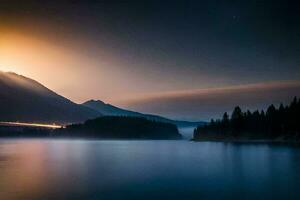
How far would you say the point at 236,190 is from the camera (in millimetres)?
41594

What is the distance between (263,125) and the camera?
16075cm

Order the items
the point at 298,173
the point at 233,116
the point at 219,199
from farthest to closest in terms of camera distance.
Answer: the point at 233,116 → the point at 298,173 → the point at 219,199

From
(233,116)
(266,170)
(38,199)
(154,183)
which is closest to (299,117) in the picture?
(233,116)

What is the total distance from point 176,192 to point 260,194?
776 centimetres

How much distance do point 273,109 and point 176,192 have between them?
A: 130 meters

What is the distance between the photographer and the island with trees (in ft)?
484

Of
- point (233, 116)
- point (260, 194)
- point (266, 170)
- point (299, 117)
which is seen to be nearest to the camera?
point (260, 194)

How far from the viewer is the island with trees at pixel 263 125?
14738cm

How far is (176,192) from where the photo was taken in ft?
132

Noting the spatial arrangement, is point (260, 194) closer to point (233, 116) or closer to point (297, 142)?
point (297, 142)

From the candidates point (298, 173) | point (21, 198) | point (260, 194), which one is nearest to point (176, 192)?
point (260, 194)

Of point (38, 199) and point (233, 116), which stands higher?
Answer: point (233, 116)

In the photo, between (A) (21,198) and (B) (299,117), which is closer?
(A) (21,198)

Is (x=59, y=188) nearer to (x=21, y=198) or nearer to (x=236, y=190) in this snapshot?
(x=21, y=198)
